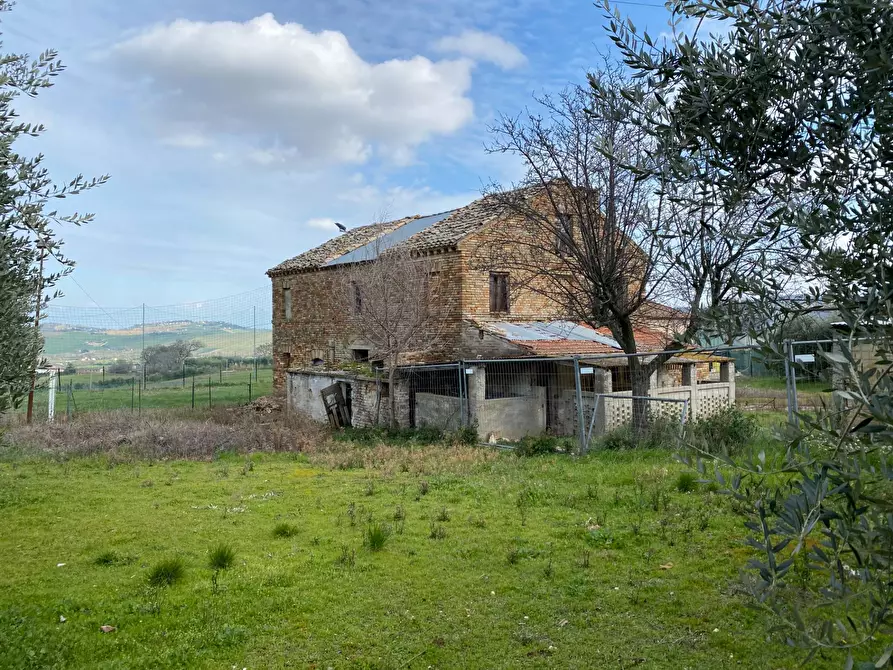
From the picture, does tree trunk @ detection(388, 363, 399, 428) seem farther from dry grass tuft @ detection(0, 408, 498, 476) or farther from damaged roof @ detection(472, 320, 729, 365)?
damaged roof @ detection(472, 320, 729, 365)

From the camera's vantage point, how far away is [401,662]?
4.32 meters

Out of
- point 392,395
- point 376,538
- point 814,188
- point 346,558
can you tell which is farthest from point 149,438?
point 814,188

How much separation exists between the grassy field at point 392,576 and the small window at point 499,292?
437 inches

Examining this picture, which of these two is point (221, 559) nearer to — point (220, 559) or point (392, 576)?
point (220, 559)

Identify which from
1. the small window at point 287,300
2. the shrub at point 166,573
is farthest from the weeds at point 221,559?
the small window at point 287,300

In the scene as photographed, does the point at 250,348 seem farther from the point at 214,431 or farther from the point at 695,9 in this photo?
the point at 695,9

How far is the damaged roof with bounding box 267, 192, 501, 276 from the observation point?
20.3 metres

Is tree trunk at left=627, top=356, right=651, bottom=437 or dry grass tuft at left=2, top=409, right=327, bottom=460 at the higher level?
tree trunk at left=627, top=356, right=651, bottom=437

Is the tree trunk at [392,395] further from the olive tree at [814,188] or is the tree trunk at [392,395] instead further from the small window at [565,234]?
the olive tree at [814,188]

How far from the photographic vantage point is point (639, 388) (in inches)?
568

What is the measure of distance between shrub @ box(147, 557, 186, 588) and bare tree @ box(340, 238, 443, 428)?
477 inches

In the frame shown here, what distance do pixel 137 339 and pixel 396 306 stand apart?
19.0 meters

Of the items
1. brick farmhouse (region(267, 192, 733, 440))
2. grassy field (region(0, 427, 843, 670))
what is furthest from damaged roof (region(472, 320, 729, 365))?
grassy field (region(0, 427, 843, 670))

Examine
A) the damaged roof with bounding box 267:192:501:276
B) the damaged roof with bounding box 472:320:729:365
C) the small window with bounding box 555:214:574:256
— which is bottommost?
the damaged roof with bounding box 472:320:729:365
